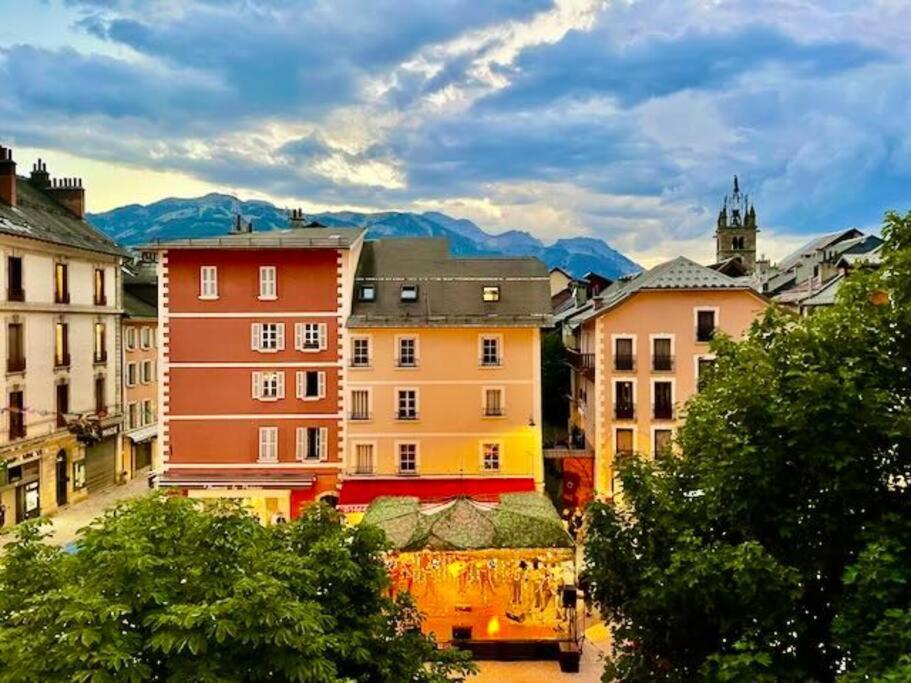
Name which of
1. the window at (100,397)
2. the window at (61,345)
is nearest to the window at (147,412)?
the window at (100,397)

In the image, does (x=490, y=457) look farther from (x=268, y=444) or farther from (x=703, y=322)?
(x=703, y=322)

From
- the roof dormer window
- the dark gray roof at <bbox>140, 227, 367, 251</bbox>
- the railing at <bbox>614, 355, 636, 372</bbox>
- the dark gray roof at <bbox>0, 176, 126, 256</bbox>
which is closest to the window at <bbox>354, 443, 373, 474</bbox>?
A: the roof dormer window

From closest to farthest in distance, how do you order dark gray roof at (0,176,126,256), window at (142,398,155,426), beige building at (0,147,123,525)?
beige building at (0,147,123,525) → dark gray roof at (0,176,126,256) → window at (142,398,155,426)

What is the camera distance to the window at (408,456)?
1210 inches

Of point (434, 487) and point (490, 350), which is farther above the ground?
point (490, 350)

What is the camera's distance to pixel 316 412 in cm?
3055

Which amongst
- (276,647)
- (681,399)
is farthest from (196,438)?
(276,647)

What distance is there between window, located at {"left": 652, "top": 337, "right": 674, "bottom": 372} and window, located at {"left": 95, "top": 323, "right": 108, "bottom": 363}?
27.7 m

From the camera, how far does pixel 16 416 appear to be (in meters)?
31.8

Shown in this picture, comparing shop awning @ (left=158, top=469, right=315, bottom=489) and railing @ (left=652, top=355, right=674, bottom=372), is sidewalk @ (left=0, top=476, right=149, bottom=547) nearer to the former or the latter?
shop awning @ (left=158, top=469, right=315, bottom=489)

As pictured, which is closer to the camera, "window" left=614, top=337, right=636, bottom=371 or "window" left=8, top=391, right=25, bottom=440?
"window" left=614, top=337, right=636, bottom=371

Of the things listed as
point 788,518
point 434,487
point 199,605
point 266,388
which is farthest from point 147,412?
point 788,518

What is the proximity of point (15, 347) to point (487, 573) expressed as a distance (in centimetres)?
2426

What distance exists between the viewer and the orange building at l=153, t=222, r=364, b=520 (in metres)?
30.3
